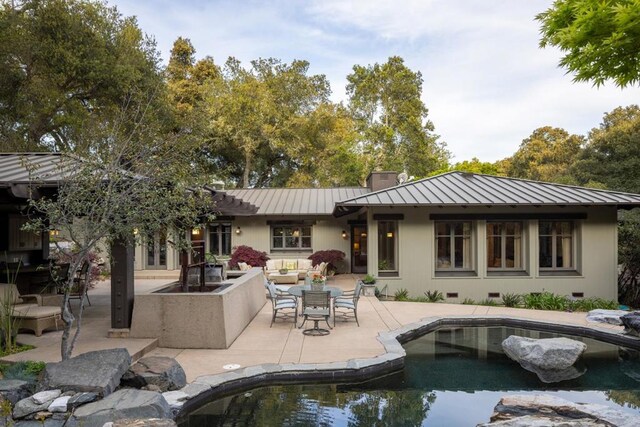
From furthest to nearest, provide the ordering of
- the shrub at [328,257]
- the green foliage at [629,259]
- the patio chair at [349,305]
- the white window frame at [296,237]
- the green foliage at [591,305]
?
the white window frame at [296,237], the shrub at [328,257], the green foliage at [629,259], the green foliage at [591,305], the patio chair at [349,305]

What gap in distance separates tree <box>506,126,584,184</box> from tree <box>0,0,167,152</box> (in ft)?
105

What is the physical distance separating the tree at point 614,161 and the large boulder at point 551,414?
57.1 feet

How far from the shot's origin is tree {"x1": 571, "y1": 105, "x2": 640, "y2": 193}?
20.5m

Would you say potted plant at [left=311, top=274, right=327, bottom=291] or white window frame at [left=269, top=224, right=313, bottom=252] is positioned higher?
white window frame at [left=269, top=224, right=313, bottom=252]

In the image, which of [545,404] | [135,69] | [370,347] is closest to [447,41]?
[135,69]

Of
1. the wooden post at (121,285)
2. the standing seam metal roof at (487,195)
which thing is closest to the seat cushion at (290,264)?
the standing seam metal roof at (487,195)

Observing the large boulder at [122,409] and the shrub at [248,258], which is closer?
the large boulder at [122,409]

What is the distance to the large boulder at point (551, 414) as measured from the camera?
4.30 meters

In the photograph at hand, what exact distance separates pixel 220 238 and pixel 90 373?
1352 centimetres

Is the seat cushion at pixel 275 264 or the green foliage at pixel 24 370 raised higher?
the seat cushion at pixel 275 264

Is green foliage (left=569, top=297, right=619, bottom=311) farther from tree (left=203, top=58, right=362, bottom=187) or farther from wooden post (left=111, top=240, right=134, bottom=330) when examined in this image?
tree (left=203, top=58, right=362, bottom=187)

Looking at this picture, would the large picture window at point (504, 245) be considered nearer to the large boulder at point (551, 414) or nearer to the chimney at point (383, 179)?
the chimney at point (383, 179)

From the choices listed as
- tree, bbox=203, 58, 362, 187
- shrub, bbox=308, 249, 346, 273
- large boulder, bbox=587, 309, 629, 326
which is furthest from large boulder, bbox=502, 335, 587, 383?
tree, bbox=203, 58, 362, 187

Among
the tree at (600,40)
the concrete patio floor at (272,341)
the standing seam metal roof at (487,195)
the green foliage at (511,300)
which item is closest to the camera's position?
the tree at (600,40)
